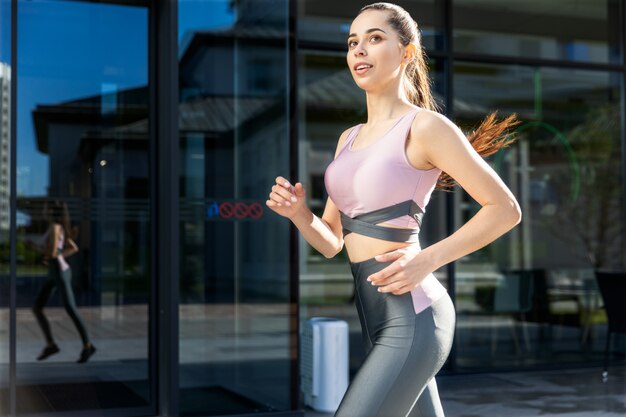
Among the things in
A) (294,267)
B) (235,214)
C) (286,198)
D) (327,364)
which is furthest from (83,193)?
(286,198)

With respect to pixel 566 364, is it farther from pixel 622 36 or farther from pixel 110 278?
pixel 110 278

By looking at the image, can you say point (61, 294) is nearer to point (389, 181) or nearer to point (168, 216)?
point (168, 216)

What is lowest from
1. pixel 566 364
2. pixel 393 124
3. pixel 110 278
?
pixel 566 364

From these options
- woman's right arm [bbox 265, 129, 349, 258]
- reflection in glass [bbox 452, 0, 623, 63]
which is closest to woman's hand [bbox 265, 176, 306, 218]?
woman's right arm [bbox 265, 129, 349, 258]

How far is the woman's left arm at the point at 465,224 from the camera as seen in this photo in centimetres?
206

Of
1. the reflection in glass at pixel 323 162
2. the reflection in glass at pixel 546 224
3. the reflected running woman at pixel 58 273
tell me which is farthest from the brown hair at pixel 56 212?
the reflection in glass at pixel 323 162

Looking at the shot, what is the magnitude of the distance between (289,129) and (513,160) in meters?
6.15

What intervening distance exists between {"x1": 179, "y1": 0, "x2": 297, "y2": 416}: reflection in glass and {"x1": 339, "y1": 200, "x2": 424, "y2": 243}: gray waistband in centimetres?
363

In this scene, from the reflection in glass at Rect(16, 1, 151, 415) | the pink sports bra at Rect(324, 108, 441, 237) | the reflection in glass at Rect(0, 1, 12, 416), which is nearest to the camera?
the pink sports bra at Rect(324, 108, 441, 237)

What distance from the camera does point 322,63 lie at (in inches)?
353

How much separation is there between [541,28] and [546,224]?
2827 millimetres

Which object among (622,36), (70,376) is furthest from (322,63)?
(70,376)

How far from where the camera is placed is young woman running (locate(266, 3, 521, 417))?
6.81ft

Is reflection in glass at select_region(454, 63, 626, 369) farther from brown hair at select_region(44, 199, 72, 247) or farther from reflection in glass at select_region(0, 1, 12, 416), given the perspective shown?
reflection in glass at select_region(0, 1, 12, 416)
